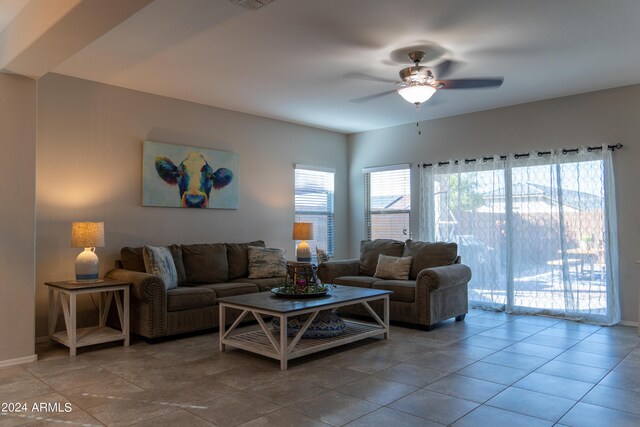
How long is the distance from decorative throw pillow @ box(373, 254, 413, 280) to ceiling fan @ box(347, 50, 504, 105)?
201cm

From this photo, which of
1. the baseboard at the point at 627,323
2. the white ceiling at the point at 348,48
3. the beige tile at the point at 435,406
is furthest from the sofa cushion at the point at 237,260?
the baseboard at the point at 627,323

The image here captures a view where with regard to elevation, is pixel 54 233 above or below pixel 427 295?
above

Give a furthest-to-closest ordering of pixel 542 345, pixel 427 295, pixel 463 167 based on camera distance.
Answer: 1. pixel 463 167
2. pixel 427 295
3. pixel 542 345

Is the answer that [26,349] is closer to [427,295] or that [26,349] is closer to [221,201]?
[221,201]

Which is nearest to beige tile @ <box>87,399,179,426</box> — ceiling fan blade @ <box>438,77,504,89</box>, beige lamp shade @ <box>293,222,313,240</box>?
beige lamp shade @ <box>293,222,313,240</box>

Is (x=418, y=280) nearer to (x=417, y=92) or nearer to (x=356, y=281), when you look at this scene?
(x=356, y=281)

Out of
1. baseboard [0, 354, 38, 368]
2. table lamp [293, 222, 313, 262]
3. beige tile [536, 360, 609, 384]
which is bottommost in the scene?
beige tile [536, 360, 609, 384]

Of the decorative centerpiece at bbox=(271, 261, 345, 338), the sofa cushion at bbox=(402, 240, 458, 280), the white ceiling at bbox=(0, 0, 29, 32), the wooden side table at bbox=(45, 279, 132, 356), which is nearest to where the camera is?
the white ceiling at bbox=(0, 0, 29, 32)

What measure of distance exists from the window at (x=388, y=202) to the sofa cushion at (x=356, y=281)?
1611 mm

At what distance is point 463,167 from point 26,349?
208 inches

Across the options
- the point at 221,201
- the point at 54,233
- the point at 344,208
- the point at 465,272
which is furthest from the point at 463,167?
the point at 54,233

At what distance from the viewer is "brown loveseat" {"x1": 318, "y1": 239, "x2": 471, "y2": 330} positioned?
4863 millimetres

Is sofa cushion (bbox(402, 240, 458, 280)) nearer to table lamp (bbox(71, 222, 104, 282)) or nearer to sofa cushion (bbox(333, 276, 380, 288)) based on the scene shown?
sofa cushion (bbox(333, 276, 380, 288))

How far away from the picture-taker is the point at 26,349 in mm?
3803
